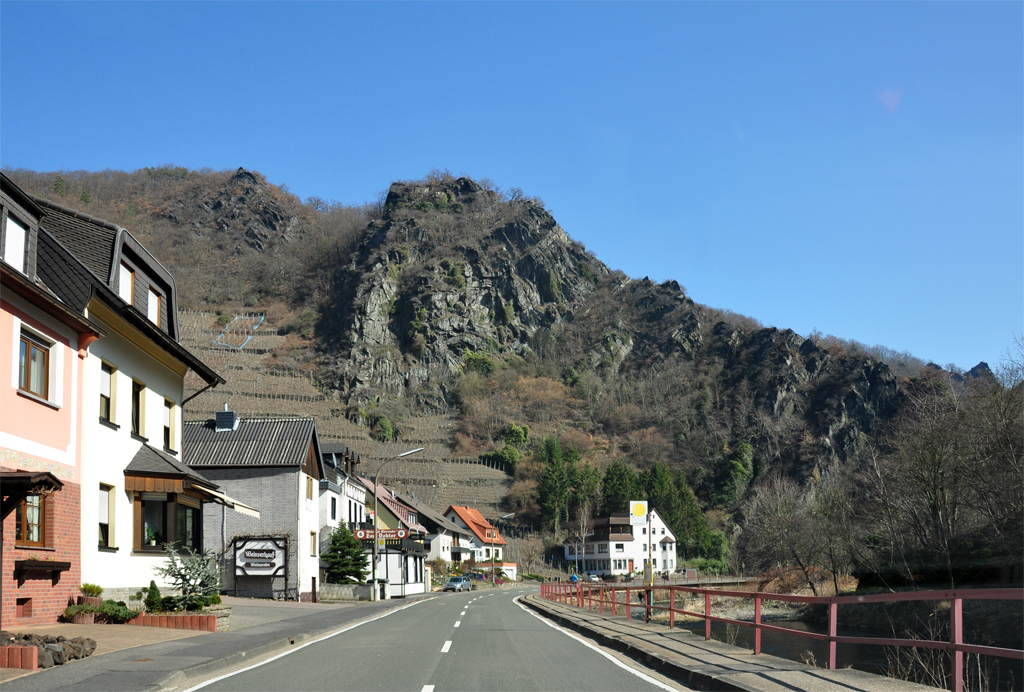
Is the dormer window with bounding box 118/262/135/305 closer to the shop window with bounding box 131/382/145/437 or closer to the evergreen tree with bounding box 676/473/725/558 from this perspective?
the shop window with bounding box 131/382/145/437

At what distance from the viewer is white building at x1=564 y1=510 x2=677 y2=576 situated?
4624 inches

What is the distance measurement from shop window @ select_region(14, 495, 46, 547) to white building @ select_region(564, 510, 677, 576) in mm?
103851

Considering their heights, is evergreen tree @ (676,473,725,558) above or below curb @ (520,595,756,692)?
below

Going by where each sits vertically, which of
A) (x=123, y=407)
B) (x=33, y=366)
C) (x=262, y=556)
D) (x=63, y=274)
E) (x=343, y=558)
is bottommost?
(x=343, y=558)

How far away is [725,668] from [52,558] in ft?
43.5

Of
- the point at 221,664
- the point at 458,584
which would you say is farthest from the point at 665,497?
the point at 221,664

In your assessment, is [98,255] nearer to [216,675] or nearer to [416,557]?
[216,675]

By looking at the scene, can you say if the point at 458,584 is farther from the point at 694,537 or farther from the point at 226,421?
the point at 694,537

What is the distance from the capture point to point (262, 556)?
127ft

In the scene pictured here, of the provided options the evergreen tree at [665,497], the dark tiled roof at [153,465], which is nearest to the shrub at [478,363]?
the evergreen tree at [665,497]

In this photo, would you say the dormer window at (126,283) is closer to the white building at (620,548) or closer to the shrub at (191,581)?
the shrub at (191,581)

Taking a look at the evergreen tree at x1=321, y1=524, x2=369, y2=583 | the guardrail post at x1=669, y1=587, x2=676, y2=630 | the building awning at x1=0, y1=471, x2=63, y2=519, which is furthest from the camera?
the evergreen tree at x1=321, y1=524, x2=369, y2=583

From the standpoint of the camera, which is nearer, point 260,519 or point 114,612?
Result: point 114,612

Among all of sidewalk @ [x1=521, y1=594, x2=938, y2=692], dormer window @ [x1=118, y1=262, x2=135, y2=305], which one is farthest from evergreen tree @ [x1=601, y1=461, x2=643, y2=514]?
sidewalk @ [x1=521, y1=594, x2=938, y2=692]
